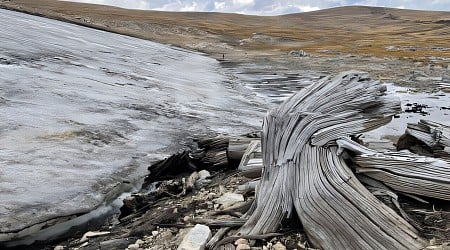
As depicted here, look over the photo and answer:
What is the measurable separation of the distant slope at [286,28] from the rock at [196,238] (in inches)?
1539

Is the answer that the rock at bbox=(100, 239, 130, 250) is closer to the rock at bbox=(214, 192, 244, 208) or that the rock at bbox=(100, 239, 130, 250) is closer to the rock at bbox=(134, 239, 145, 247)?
the rock at bbox=(134, 239, 145, 247)

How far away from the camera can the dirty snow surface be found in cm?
596

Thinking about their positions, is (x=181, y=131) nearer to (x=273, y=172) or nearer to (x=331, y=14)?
(x=273, y=172)

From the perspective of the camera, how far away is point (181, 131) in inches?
387

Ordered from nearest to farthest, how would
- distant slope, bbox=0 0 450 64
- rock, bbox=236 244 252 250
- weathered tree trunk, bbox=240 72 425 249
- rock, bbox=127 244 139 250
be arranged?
weathered tree trunk, bbox=240 72 425 249
rock, bbox=236 244 252 250
rock, bbox=127 244 139 250
distant slope, bbox=0 0 450 64

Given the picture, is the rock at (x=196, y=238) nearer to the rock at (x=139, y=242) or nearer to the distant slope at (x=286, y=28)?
the rock at (x=139, y=242)

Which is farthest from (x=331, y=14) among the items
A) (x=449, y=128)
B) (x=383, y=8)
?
(x=449, y=128)

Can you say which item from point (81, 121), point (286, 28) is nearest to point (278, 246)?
point (81, 121)

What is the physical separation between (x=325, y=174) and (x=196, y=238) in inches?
54.2

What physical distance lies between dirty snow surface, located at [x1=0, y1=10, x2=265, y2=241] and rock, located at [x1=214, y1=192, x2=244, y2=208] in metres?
1.61

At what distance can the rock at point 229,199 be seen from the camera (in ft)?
17.4

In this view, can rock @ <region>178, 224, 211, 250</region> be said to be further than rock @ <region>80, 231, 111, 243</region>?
No

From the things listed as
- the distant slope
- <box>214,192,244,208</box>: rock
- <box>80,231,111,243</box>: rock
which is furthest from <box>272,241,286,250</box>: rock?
the distant slope

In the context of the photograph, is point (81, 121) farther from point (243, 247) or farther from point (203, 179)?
point (243, 247)
